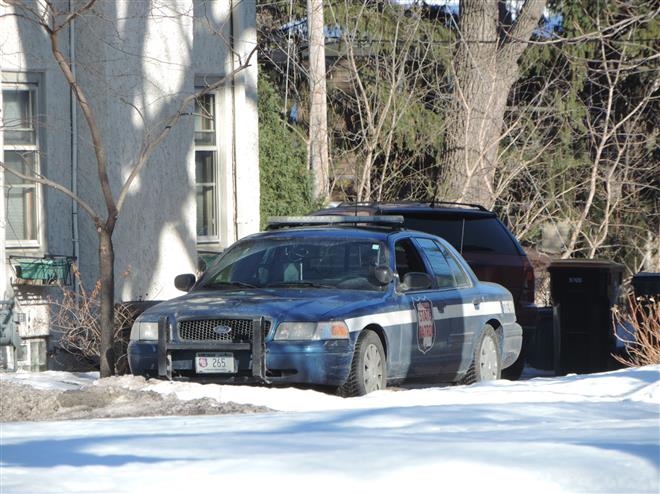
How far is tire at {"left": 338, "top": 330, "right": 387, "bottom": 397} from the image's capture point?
10469 millimetres

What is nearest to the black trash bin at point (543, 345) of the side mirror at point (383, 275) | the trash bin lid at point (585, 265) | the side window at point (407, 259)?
the trash bin lid at point (585, 265)

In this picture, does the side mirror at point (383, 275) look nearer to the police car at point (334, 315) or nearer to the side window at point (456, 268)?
the police car at point (334, 315)

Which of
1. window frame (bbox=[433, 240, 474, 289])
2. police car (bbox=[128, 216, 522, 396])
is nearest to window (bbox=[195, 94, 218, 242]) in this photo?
police car (bbox=[128, 216, 522, 396])

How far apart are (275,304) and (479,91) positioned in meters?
13.8

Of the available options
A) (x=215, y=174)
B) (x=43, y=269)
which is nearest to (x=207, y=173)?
(x=215, y=174)

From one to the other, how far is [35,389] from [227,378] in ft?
4.74

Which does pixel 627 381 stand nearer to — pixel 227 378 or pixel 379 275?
pixel 379 275

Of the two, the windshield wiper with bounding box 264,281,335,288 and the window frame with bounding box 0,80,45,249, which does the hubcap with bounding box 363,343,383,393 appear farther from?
the window frame with bounding box 0,80,45,249

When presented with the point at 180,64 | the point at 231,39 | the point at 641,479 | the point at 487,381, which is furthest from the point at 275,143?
the point at 641,479

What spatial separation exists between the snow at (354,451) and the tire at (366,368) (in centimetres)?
154

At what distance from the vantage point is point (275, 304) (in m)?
10.6

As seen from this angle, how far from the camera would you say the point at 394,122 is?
22672 millimetres

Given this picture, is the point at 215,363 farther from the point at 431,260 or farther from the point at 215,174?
the point at 215,174

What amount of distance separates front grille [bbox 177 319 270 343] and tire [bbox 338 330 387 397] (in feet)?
2.42
